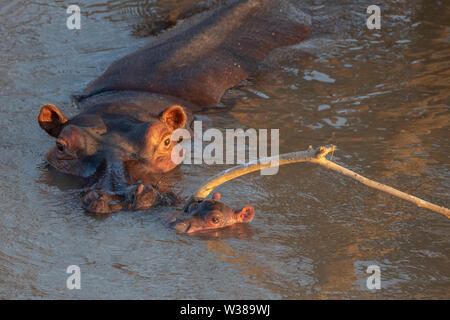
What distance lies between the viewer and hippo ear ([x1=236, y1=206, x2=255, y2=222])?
4.38 meters

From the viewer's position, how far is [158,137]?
17.0ft

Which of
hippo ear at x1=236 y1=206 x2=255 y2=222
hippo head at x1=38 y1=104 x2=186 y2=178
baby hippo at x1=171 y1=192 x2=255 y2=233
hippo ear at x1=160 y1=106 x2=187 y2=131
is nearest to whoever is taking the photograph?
baby hippo at x1=171 y1=192 x2=255 y2=233

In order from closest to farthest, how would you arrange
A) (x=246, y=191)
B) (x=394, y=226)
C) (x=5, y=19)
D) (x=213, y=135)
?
(x=394, y=226), (x=246, y=191), (x=213, y=135), (x=5, y=19)

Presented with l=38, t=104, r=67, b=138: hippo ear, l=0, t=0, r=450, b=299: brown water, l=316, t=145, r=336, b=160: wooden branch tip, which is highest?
l=316, t=145, r=336, b=160: wooden branch tip

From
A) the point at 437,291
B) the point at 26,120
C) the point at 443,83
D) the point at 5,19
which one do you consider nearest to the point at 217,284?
the point at 437,291

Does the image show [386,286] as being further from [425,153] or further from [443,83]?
[443,83]

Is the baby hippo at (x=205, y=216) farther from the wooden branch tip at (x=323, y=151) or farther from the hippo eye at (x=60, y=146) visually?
the hippo eye at (x=60, y=146)

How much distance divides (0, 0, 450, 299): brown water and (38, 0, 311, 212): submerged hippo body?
0.17 meters

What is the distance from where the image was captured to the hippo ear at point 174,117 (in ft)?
18.0

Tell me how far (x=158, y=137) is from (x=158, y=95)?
1.29 m
